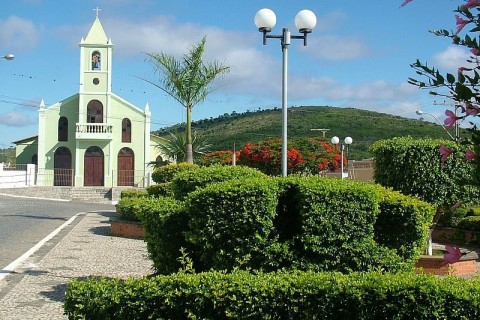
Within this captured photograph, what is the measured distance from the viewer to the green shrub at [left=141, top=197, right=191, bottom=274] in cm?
658

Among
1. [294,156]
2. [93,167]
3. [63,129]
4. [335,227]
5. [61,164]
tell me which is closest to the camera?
[335,227]

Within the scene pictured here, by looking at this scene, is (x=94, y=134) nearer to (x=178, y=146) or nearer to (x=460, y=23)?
(x=178, y=146)

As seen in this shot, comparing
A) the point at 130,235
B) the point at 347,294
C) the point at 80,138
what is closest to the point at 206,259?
the point at 347,294

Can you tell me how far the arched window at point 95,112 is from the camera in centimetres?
4216

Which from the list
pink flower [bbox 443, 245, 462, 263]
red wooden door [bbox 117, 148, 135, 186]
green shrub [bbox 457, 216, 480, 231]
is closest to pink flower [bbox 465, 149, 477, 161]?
pink flower [bbox 443, 245, 462, 263]

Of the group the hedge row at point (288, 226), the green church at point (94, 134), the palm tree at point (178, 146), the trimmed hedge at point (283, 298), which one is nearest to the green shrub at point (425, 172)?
the hedge row at point (288, 226)

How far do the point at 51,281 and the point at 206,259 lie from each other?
3931mm

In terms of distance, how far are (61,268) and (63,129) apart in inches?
1325

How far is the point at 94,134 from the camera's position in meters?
40.9

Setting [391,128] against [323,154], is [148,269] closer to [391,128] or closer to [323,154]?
[323,154]

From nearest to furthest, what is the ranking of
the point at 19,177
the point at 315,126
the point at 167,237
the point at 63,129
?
the point at 167,237 → the point at 19,177 → the point at 63,129 → the point at 315,126

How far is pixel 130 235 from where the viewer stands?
15.9 meters

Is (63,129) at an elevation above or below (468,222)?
above

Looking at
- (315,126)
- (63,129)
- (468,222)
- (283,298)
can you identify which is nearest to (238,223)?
(283,298)
